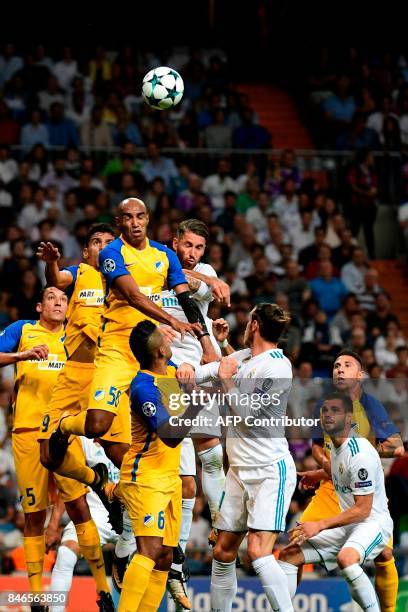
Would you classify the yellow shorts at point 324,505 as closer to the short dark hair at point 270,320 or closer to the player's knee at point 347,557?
the player's knee at point 347,557

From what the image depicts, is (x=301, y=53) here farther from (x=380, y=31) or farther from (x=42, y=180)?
(x=42, y=180)

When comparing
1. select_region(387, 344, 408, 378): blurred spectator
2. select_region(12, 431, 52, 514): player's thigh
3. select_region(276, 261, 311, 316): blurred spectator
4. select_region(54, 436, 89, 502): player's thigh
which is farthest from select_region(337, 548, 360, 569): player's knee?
select_region(276, 261, 311, 316): blurred spectator

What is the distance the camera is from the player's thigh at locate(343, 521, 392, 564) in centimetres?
965

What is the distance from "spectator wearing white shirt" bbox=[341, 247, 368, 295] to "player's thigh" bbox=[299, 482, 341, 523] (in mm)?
7818

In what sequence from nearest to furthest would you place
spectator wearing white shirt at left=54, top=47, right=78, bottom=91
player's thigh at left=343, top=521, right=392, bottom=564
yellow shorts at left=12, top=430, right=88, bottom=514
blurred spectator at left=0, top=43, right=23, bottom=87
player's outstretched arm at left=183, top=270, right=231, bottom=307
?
1. player's thigh at left=343, top=521, right=392, bottom=564
2. player's outstretched arm at left=183, top=270, right=231, bottom=307
3. yellow shorts at left=12, top=430, right=88, bottom=514
4. blurred spectator at left=0, top=43, right=23, bottom=87
5. spectator wearing white shirt at left=54, top=47, right=78, bottom=91

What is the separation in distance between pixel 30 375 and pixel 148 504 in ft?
7.43

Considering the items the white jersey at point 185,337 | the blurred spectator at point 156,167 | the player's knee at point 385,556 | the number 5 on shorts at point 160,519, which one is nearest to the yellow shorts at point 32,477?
the white jersey at point 185,337

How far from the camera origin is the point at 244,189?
736 inches

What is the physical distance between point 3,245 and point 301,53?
8580 mm

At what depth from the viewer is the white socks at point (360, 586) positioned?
9.55m

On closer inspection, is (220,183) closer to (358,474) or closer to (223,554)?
(358,474)

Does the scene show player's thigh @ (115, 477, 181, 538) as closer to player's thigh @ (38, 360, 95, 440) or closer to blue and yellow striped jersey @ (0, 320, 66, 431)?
player's thigh @ (38, 360, 95, 440)

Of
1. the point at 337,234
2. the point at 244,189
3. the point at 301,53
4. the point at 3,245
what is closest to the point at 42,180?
the point at 3,245

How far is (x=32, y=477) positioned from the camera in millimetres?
10500
